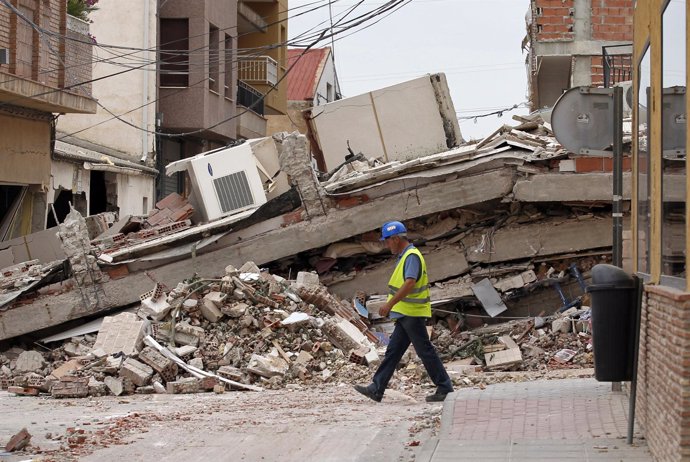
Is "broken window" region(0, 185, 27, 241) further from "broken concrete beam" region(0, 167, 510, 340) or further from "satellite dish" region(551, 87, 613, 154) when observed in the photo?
"satellite dish" region(551, 87, 613, 154)

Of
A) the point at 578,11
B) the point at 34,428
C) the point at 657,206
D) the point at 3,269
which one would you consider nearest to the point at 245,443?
the point at 34,428

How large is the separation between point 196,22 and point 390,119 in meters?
13.2

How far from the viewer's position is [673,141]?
21.5 feet

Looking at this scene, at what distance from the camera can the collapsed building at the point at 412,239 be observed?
16.8m

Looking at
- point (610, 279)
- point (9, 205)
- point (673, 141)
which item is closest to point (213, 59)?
point (9, 205)

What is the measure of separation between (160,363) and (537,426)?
20.2 ft

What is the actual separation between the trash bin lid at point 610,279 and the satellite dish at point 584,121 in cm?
173

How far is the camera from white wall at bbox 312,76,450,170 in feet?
65.2

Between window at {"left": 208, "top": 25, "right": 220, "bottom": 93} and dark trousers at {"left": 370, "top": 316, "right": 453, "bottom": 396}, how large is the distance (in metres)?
22.6

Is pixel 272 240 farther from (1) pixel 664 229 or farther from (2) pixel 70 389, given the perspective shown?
(1) pixel 664 229

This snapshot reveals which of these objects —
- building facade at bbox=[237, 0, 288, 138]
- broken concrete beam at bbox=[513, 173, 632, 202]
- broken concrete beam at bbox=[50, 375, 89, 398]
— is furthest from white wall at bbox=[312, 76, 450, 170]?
building facade at bbox=[237, 0, 288, 138]

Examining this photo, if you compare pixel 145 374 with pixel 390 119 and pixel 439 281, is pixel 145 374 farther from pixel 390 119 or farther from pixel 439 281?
pixel 390 119

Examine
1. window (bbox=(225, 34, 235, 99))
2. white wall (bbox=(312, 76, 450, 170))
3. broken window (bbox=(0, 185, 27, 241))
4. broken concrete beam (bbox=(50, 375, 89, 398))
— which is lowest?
broken concrete beam (bbox=(50, 375, 89, 398))

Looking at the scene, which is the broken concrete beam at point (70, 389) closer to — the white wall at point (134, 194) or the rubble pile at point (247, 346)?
the rubble pile at point (247, 346)
